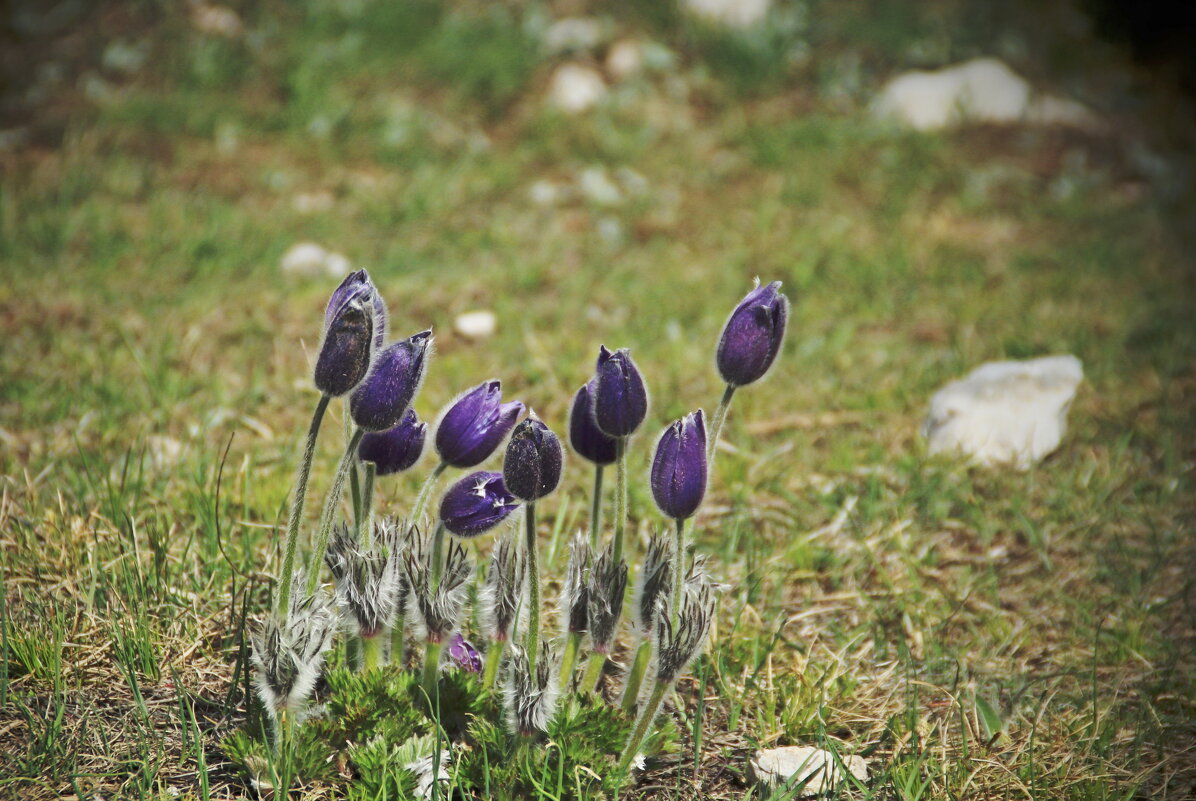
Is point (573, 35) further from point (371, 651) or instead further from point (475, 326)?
point (371, 651)

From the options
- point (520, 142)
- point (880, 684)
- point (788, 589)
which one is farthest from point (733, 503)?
point (520, 142)

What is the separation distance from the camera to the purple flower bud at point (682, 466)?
144cm

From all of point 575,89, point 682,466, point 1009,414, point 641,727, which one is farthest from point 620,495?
point 575,89

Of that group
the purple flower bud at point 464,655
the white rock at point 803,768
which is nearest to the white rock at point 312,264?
the purple flower bud at point 464,655

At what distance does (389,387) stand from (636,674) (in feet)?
1.94

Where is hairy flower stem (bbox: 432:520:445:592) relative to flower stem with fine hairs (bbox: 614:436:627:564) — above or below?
below

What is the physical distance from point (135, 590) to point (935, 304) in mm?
2816

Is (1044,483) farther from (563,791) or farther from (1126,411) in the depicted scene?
(563,791)

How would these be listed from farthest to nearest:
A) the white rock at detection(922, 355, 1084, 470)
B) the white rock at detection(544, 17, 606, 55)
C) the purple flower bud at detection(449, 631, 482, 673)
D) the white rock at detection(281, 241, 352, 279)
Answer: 1. the white rock at detection(544, 17, 606, 55)
2. the white rock at detection(281, 241, 352, 279)
3. the white rock at detection(922, 355, 1084, 470)
4. the purple flower bud at detection(449, 631, 482, 673)

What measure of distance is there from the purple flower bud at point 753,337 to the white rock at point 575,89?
11.5 ft

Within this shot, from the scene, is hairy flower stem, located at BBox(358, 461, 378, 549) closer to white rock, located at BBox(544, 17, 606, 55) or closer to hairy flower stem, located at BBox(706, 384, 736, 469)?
hairy flower stem, located at BBox(706, 384, 736, 469)

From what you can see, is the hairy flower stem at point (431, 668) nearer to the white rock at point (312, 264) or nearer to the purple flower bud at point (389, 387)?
the purple flower bud at point (389, 387)

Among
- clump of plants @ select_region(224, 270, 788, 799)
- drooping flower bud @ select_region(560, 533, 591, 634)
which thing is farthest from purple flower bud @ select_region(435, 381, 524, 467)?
drooping flower bud @ select_region(560, 533, 591, 634)

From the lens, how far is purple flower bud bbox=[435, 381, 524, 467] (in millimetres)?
1521
